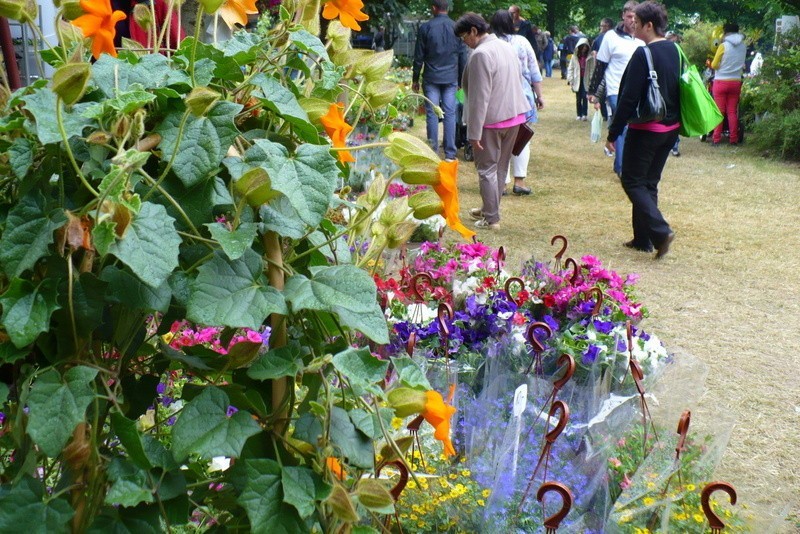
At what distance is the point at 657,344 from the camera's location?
342cm

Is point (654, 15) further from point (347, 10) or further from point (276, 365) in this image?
point (276, 365)

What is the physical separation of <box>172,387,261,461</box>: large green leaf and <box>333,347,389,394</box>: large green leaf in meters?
0.13

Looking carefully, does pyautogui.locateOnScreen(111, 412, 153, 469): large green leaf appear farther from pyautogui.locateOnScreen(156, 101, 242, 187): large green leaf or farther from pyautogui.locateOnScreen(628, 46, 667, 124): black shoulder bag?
pyautogui.locateOnScreen(628, 46, 667, 124): black shoulder bag

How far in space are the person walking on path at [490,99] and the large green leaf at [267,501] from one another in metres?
5.99

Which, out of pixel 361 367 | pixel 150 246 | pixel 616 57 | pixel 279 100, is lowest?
pixel 616 57

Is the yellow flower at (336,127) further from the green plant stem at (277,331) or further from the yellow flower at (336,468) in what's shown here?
the yellow flower at (336,468)

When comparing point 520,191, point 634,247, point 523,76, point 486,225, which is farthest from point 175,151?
point 520,191

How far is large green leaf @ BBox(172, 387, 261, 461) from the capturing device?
0.96 meters

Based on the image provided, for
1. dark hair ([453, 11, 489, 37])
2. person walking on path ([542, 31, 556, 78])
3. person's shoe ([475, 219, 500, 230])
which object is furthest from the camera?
person walking on path ([542, 31, 556, 78])

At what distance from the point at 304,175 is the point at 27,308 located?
33 cm

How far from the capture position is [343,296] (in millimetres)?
966

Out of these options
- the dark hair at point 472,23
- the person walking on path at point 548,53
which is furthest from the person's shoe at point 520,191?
the person walking on path at point 548,53

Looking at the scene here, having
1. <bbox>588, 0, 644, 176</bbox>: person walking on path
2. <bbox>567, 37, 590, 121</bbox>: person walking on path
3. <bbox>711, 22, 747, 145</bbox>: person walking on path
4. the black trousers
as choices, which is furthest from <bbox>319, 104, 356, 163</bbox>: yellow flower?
<bbox>567, 37, 590, 121</bbox>: person walking on path

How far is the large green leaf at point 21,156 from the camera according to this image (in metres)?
0.96
